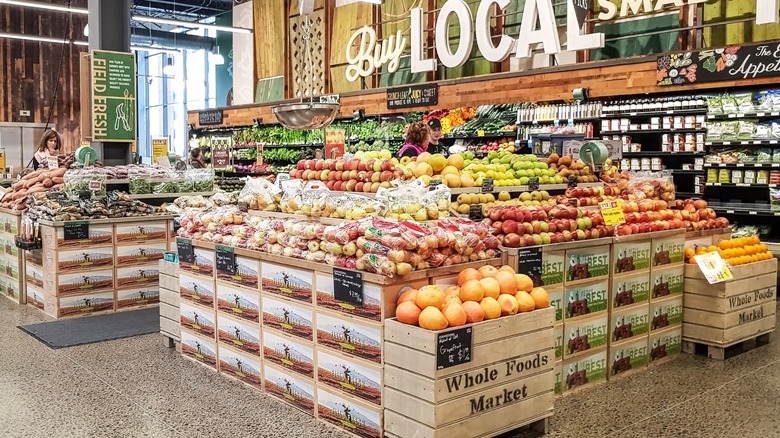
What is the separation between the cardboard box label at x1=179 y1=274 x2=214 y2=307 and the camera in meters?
4.83

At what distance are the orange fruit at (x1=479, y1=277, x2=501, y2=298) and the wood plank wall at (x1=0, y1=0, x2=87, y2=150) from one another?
676 inches

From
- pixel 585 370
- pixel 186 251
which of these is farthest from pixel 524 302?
pixel 186 251

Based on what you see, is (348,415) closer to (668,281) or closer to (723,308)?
(668,281)

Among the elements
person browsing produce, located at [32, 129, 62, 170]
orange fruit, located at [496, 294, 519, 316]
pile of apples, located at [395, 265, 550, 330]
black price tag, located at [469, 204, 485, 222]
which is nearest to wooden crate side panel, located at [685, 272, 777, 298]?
black price tag, located at [469, 204, 485, 222]

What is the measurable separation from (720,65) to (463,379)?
6098mm

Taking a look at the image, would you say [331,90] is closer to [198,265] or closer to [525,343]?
[198,265]

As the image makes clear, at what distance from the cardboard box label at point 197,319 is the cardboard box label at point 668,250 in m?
3.01

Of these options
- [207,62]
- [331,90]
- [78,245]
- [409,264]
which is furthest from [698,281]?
[207,62]

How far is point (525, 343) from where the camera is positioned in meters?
3.55

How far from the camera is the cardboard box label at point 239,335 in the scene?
442 centimetres

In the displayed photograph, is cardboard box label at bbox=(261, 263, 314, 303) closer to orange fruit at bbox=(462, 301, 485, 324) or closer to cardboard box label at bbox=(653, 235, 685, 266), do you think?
orange fruit at bbox=(462, 301, 485, 324)

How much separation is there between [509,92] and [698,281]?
560 cm

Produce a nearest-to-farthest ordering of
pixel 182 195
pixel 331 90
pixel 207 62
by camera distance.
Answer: pixel 182 195 < pixel 331 90 < pixel 207 62

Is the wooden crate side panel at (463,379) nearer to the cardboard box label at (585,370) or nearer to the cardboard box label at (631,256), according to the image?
the cardboard box label at (585,370)
